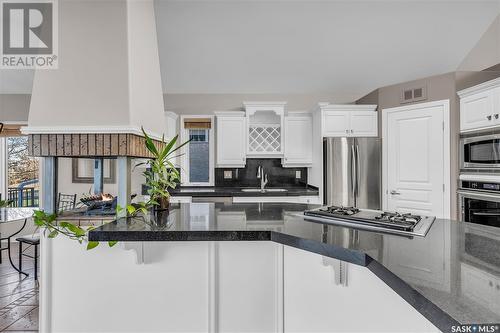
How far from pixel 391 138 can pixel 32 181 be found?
247 inches

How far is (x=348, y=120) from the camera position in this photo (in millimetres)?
3910

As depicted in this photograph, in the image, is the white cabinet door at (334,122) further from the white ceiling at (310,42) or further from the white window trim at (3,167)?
the white window trim at (3,167)

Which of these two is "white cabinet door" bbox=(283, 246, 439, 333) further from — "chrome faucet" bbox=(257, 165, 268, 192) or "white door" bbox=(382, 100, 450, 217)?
"chrome faucet" bbox=(257, 165, 268, 192)

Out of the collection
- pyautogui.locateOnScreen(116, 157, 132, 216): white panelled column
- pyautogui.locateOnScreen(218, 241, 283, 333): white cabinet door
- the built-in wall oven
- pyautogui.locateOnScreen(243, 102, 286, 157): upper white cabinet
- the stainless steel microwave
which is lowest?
pyautogui.locateOnScreen(218, 241, 283, 333): white cabinet door

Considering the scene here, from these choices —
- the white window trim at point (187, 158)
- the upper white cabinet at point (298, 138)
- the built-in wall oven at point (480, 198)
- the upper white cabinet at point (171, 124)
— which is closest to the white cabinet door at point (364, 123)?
the upper white cabinet at point (298, 138)

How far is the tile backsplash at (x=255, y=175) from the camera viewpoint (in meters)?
4.62

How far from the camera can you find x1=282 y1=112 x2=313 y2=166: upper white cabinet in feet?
14.2

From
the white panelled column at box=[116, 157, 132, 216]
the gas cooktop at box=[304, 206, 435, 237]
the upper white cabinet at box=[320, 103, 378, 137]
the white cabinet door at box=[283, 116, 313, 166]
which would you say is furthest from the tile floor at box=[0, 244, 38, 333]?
the upper white cabinet at box=[320, 103, 378, 137]

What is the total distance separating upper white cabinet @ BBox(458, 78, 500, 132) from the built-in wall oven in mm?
561

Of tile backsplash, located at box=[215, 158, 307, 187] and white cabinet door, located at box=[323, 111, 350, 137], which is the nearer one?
white cabinet door, located at box=[323, 111, 350, 137]

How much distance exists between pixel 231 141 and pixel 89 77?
2.56 metres

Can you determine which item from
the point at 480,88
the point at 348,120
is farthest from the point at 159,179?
the point at 480,88

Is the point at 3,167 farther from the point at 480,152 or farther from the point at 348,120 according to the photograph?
the point at 480,152

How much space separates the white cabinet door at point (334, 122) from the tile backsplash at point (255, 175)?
0.94m
